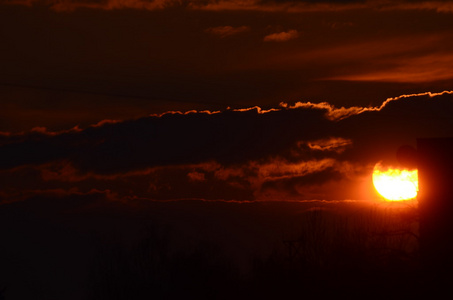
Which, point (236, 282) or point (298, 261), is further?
point (236, 282)

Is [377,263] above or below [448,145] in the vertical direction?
below

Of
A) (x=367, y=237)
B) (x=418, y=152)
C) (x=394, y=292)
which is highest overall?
(x=418, y=152)

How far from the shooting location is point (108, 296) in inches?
2869

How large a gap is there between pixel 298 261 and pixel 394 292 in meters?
11.6

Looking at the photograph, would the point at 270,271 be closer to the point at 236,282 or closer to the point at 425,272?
the point at 236,282

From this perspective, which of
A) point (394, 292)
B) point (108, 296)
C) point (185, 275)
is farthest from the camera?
point (108, 296)

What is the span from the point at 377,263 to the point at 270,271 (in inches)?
400

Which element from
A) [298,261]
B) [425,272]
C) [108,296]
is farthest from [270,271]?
[108,296]

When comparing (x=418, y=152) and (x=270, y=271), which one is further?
(x=270, y=271)

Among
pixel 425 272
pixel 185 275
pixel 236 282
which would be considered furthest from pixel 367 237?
pixel 185 275

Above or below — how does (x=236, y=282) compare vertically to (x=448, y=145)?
below

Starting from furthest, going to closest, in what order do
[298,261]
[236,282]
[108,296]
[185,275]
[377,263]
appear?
[108,296] < [185,275] < [236,282] < [298,261] < [377,263]

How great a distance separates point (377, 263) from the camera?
4322 centimetres

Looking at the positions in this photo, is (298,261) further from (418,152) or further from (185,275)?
(185,275)
